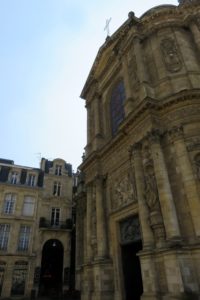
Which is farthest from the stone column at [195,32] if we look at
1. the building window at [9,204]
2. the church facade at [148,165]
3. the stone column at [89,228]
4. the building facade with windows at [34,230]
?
the building window at [9,204]

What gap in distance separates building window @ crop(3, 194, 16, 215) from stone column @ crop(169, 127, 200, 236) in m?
18.0

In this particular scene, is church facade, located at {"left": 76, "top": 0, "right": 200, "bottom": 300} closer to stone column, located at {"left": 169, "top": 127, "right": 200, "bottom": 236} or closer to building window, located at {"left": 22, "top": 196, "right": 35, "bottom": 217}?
stone column, located at {"left": 169, "top": 127, "right": 200, "bottom": 236}

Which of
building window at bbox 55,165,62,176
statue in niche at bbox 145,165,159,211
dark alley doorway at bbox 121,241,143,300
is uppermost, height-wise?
building window at bbox 55,165,62,176

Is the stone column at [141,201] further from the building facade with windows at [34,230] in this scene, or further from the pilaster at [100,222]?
the building facade with windows at [34,230]

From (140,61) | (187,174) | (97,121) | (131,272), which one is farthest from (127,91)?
(131,272)

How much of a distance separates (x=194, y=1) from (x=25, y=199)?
67.6ft

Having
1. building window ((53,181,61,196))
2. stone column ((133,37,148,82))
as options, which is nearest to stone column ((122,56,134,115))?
stone column ((133,37,148,82))

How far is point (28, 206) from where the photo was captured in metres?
23.8

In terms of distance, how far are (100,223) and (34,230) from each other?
11730 millimetres

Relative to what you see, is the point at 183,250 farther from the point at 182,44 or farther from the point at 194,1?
the point at 194,1

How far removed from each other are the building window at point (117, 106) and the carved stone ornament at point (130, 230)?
5.68 m

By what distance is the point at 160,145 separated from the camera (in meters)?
10.4

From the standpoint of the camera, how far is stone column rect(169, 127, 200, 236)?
28.5 ft

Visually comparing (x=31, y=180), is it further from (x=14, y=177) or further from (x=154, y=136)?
(x=154, y=136)
